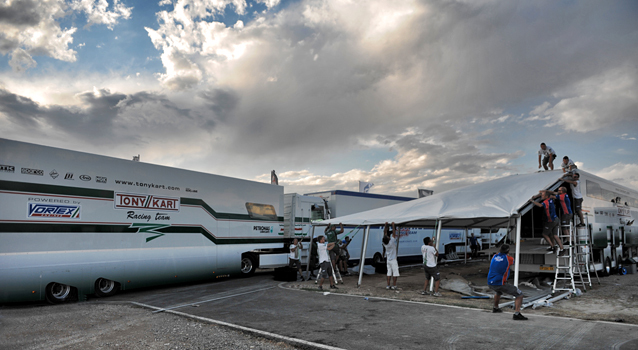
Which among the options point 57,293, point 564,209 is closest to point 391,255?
point 564,209

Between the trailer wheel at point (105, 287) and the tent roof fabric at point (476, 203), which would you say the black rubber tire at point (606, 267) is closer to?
the tent roof fabric at point (476, 203)

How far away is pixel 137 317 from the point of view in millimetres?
8156

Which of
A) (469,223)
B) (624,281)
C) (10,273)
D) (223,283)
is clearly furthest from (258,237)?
(624,281)

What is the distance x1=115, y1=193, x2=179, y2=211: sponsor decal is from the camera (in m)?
11.2

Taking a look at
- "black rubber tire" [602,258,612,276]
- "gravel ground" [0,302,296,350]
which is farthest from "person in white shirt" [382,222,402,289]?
"black rubber tire" [602,258,612,276]

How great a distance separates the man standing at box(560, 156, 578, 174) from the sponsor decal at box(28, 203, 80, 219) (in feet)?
45.8

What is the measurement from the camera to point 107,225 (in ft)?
35.2

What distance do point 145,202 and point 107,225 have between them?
128 cm

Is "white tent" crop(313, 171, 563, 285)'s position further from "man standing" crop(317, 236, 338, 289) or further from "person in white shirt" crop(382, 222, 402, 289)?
"man standing" crop(317, 236, 338, 289)

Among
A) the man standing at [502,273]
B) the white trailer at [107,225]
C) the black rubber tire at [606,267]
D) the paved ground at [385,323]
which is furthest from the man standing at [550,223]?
the white trailer at [107,225]

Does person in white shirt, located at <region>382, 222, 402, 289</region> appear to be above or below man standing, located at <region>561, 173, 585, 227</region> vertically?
below

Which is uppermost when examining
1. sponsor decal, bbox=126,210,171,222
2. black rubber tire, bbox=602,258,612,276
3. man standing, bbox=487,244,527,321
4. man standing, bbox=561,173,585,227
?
man standing, bbox=561,173,585,227

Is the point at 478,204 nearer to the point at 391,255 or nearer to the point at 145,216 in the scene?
the point at 391,255

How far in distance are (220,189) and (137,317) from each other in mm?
6403
